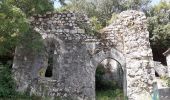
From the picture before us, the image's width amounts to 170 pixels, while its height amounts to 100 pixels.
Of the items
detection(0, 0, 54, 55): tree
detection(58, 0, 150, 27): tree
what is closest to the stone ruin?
detection(0, 0, 54, 55): tree

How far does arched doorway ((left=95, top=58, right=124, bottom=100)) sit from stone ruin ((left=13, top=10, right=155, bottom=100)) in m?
2.74

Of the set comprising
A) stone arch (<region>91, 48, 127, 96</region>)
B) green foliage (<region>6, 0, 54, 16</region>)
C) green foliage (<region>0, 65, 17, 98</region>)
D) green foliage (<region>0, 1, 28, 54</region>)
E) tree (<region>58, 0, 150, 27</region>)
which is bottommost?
green foliage (<region>0, 65, 17, 98</region>)

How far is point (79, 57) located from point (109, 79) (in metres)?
5.23

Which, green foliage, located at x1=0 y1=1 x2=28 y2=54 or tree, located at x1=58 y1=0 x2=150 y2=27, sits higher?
tree, located at x1=58 y1=0 x2=150 y2=27

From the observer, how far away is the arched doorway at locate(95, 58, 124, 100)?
1419 cm

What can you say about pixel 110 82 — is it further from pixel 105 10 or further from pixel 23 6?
pixel 105 10

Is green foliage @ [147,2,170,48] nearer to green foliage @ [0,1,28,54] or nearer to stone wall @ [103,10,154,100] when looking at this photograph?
stone wall @ [103,10,154,100]

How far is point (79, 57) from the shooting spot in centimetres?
1130

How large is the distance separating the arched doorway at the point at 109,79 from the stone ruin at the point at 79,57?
2.74 meters

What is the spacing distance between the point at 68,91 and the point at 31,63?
1.97 m

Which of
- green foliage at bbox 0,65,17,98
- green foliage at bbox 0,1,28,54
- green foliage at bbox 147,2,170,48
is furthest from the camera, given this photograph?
green foliage at bbox 147,2,170,48

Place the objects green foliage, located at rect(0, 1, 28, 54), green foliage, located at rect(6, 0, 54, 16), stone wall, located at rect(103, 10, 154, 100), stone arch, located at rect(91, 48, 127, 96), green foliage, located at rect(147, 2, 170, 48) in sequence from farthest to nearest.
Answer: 1. green foliage, located at rect(147, 2, 170, 48)
2. stone arch, located at rect(91, 48, 127, 96)
3. green foliage, located at rect(6, 0, 54, 16)
4. stone wall, located at rect(103, 10, 154, 100)
5. green foliage, located at rect(0, 1, 28, 54)

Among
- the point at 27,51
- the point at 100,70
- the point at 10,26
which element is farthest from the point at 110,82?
the point at 10,26

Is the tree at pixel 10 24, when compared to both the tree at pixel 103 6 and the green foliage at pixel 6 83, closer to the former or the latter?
the green foliage at pixel 6 83
